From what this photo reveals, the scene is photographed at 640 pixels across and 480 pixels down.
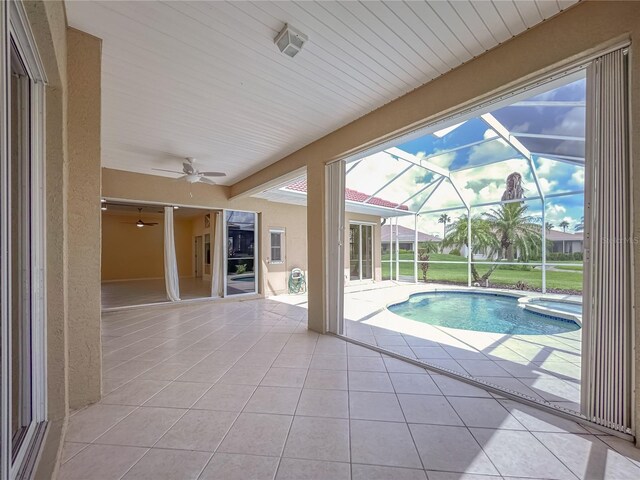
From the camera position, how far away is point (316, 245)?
4.04m

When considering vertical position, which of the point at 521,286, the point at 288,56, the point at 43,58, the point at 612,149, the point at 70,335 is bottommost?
the point at 521,286

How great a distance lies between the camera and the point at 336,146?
371 centimetres

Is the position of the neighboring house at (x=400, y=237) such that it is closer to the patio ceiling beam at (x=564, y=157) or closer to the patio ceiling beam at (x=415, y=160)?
the patio ceiling beam at (x=415, y=160)

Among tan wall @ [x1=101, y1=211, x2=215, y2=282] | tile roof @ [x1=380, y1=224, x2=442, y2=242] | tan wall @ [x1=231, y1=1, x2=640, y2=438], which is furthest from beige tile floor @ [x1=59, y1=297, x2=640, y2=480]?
tan wall @ [x1=101, y1=211, x2=215, y2=282]

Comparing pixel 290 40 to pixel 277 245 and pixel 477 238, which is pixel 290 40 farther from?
pixel 477 238

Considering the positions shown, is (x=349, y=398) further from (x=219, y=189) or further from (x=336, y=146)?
(x=219, y=189)

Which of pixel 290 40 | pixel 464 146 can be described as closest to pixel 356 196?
pixel 464 146

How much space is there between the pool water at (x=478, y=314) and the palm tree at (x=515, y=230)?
4627 millimetres

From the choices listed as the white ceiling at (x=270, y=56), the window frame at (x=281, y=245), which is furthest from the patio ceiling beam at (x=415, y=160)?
the window frame at (x=281, y=245)

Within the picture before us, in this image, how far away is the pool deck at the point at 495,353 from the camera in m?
2.40

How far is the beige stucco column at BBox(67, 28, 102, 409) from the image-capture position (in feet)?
6.54

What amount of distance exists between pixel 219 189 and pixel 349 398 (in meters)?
5.76

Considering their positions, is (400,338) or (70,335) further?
(400,338)

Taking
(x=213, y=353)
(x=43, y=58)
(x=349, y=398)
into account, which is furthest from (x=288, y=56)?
(x=213, y=353)
